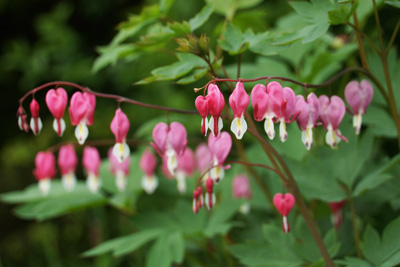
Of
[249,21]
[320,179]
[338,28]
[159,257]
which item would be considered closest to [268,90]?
[320,179]

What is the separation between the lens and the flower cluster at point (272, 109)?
3.30 ft

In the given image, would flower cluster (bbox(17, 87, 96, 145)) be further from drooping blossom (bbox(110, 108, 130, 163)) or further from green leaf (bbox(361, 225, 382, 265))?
green leaf (bbox(361, 225, 382, 265))

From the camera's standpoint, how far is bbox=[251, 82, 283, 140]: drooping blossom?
1.03 metres

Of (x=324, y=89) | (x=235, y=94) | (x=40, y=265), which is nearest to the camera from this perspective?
(x=235, y=94)

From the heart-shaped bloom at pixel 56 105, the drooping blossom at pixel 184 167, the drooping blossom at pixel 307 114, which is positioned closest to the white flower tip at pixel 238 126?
the drooping blossom at pixel 307 114

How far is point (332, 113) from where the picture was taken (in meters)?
1.13

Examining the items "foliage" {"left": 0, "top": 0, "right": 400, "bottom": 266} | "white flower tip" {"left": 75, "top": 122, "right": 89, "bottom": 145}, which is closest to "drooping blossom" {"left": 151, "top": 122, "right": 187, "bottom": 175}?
"foliage" {"left": 0, "top": 0, "right": 400, "bottom": 266}

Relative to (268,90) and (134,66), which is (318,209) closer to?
(268,90)

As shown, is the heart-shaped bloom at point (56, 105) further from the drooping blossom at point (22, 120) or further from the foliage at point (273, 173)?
the foliage at point (273, 173)

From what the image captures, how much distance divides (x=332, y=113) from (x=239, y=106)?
0.88ft

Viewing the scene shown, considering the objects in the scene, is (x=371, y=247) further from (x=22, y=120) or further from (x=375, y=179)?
(x=22, y=120)

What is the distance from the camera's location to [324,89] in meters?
2.33

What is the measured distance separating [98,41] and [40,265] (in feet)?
6.23

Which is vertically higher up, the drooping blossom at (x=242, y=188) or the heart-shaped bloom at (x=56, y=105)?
the heart-shaped bloom at (x=56, y=105)
